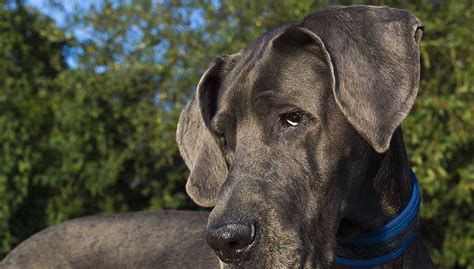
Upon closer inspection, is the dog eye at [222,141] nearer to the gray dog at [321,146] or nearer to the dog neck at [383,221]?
the gray dog at [321,146]

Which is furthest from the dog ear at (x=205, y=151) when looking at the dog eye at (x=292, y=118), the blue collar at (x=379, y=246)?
the blue collar at (x=379, y=246)

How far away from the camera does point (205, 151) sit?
13.6ft

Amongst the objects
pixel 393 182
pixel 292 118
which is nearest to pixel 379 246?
pixel 393 182

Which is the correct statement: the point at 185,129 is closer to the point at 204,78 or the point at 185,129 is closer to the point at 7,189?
the point at 204,78

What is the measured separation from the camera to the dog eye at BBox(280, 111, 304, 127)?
11.4ft

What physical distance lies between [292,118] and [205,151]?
727 millimetres

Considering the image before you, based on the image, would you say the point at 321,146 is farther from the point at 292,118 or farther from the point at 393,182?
the point at 393,182

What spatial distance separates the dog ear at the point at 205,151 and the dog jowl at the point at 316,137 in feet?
0.78

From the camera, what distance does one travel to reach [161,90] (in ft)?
26.7

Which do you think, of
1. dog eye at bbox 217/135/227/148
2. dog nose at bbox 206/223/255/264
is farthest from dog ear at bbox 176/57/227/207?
dog nose at bbox 206/223/255/264

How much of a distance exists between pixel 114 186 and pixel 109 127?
526mm

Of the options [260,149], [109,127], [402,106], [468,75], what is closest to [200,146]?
[260,149]

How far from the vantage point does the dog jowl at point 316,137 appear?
3.26 m

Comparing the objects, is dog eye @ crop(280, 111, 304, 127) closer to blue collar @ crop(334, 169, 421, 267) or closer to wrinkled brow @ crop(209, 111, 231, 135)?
wrinkled brow @ crop(209, 111, 231, 135)
